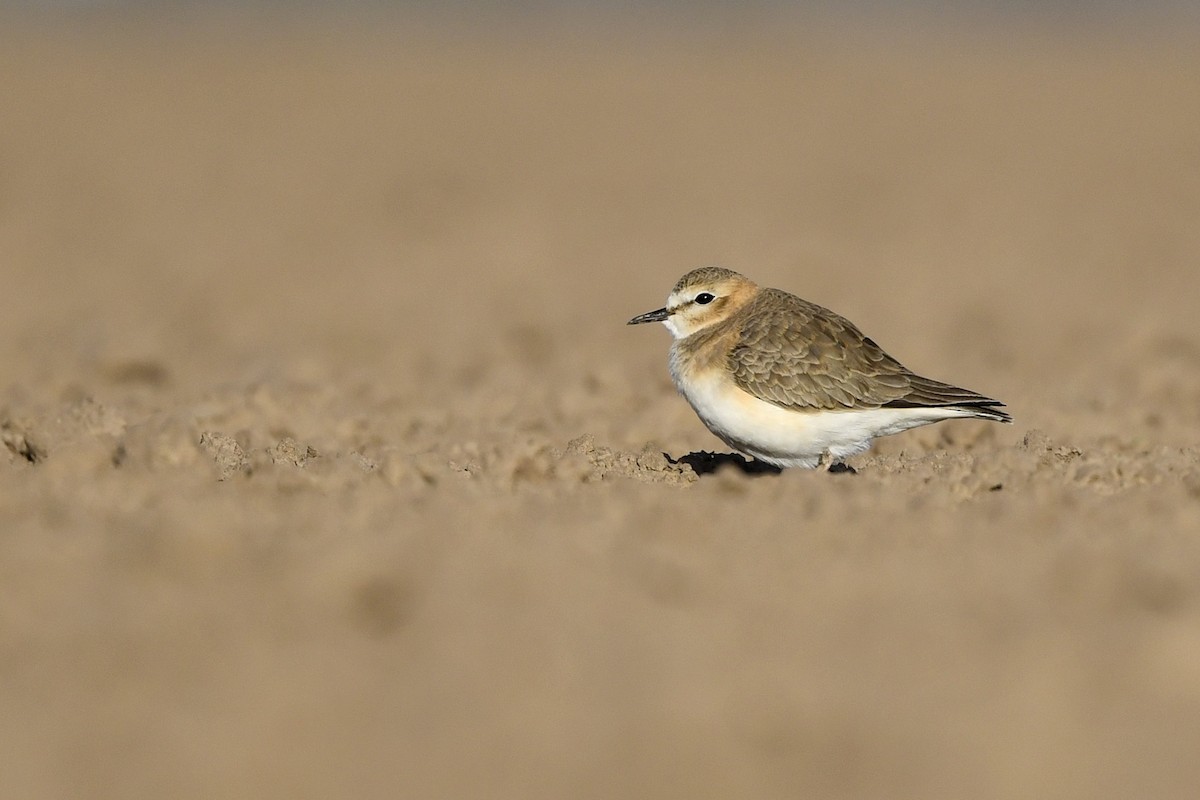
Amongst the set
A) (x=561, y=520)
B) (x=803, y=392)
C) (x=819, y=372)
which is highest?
(x=819, y=372)

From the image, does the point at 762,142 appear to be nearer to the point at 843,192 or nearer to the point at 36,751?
the point at 843,192

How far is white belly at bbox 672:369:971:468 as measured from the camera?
7883 mm

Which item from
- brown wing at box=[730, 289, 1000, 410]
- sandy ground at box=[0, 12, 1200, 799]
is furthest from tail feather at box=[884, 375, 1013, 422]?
sandy ground at box=[0, 12, 1200, 799]

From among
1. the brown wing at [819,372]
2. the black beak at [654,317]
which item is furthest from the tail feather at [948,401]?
the black beak at [654,317]

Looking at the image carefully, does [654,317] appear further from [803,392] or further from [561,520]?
[561,520]

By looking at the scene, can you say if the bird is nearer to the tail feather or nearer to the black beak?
the tail feather

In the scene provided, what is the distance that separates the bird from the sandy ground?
0.97 ft

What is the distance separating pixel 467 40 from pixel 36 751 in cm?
5811

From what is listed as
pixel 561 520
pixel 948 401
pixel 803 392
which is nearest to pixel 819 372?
pixel 803 392

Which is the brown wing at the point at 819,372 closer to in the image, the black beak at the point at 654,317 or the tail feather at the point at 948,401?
the tail feather at the point at 948,401

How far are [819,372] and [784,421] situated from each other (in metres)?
0.32

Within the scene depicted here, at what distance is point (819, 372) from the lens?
8016 mm

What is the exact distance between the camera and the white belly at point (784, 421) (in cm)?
788

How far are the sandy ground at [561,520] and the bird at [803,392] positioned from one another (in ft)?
0.97
